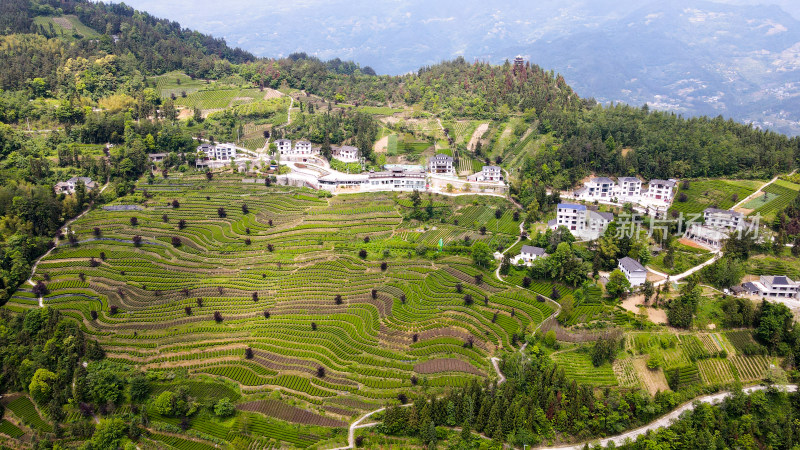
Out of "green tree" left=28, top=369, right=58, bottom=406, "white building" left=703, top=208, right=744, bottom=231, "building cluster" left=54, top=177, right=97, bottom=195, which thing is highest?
"white building" left=703, top=208, right=744, bottom=231

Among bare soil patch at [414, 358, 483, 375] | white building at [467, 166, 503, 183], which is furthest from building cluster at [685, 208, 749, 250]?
bare soil patch at [414, 358, 483, 375]

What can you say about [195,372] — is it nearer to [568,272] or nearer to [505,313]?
[505,313]

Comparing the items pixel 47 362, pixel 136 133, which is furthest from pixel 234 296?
pixel 136 133

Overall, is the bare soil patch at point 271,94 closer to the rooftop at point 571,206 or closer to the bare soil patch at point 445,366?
the rooftop at point 571,206

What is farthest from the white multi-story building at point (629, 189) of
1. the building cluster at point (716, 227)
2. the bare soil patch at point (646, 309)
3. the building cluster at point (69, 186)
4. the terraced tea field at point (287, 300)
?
the building cluster at point (69, 186)

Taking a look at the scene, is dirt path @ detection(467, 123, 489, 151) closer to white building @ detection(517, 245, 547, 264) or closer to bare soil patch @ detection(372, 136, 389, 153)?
bare soil patch @ detection(372, 136, 389, 153)
